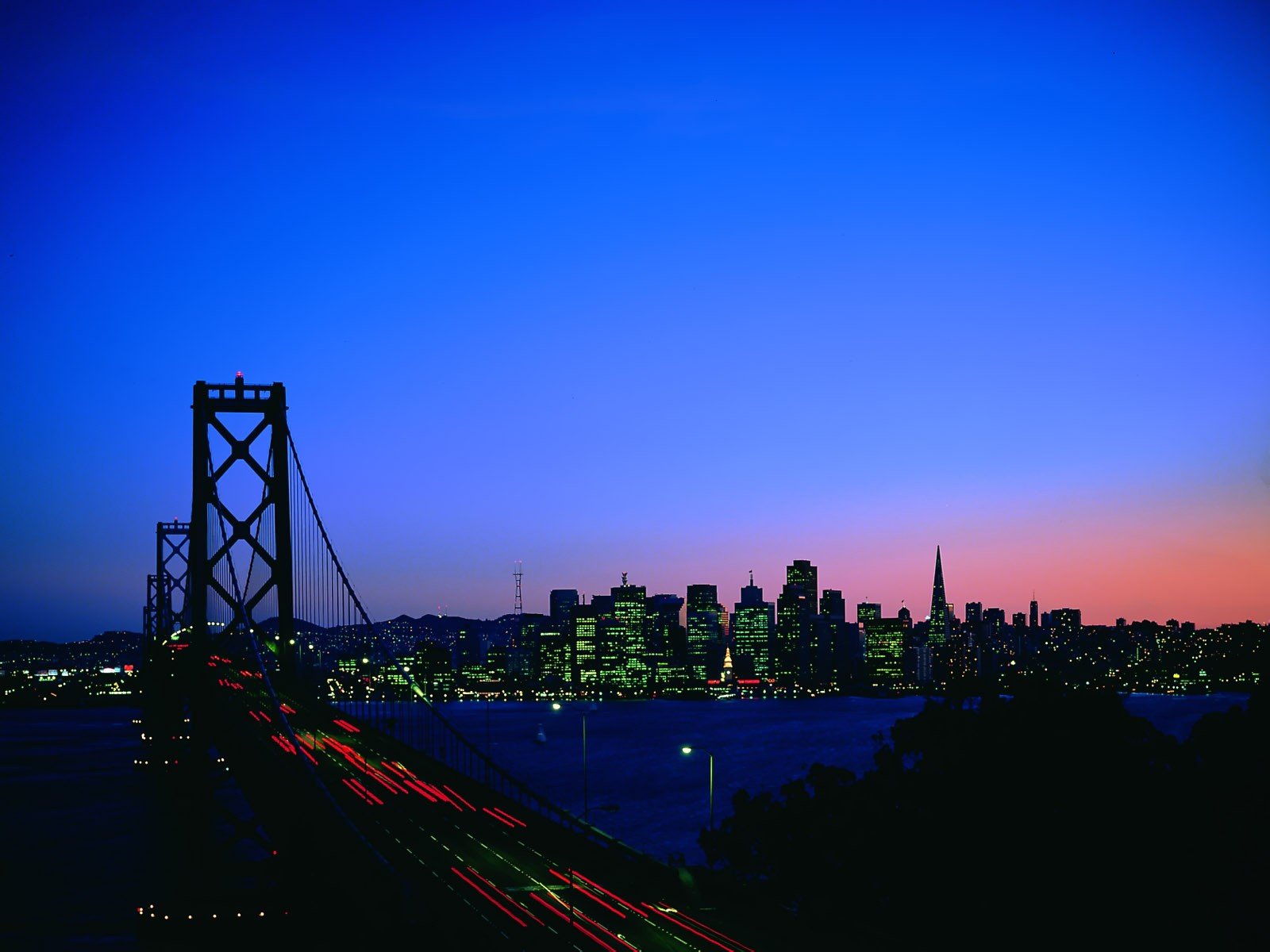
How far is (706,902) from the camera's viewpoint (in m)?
24.8

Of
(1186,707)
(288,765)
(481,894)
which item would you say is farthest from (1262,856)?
(1186,707)

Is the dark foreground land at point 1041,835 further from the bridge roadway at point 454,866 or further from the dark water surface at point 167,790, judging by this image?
the dark water surface at point 167,790

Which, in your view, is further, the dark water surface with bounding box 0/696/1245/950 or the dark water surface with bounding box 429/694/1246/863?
the dark water surface with bounding box 429/694/1246/863

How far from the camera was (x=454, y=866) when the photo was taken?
90.4 feet

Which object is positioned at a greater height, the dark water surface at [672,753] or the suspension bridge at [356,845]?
the suspension bridge at [356,845]

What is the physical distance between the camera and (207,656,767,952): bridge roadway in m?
20.5

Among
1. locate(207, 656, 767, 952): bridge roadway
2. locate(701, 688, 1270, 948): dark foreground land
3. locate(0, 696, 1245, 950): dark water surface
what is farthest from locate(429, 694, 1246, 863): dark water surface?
locate(701, 688, 1270, 948): dark foreground land

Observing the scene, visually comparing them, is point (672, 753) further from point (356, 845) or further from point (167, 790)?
point (356, 845)

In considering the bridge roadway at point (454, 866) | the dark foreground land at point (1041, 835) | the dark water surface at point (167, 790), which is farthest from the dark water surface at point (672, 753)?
the dark foreground land at point (1041, 835)

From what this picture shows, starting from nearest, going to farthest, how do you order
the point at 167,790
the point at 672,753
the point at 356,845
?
the point at 356,845 < the point at 167,790 < the point at 672,753

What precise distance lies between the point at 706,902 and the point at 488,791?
1511 cm

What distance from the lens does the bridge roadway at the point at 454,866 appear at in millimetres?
20469

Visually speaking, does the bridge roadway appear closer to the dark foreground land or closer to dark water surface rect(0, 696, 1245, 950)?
dark water surface rect(0, 696, 1245, 950)

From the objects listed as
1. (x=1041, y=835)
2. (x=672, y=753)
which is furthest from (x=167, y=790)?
(x=1041, y=835)
